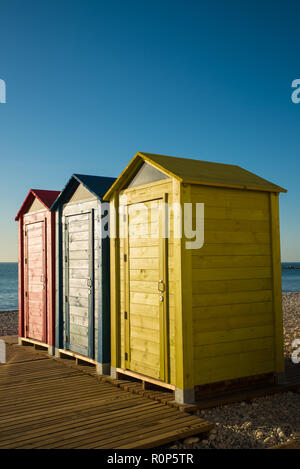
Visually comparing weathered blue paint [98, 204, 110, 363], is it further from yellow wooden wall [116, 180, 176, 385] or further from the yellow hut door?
the yellow hut door

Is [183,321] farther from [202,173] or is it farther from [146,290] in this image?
[202,173]

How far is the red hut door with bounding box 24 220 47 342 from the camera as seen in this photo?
8183 mm

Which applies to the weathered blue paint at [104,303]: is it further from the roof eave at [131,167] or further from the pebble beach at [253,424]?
the pebble beach at [253,424]

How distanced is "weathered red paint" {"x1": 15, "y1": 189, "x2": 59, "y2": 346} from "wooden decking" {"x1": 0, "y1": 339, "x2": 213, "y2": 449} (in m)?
1.78

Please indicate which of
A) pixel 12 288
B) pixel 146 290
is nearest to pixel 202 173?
pixel 146 290

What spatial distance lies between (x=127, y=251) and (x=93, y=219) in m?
1.03

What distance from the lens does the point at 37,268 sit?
8453 millimetres

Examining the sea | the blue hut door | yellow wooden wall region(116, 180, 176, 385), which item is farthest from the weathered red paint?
the sea

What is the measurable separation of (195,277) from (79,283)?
2673 mm

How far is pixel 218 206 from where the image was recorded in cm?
519

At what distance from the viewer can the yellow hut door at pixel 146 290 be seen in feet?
17.1
